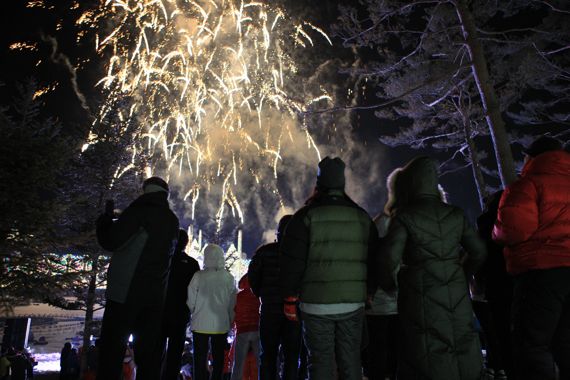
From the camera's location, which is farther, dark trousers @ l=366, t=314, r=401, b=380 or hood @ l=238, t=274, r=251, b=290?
hood @ l=238, t=274, r=251, b=290

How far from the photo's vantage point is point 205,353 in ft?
16.1

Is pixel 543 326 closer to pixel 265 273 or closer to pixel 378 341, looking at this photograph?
pixel 378 341

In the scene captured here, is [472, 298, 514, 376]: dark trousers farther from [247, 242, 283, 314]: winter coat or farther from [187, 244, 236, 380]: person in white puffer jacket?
[187, 244, 236, 380]: person in white puffer jacket

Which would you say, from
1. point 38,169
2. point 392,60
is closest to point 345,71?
point 392,60

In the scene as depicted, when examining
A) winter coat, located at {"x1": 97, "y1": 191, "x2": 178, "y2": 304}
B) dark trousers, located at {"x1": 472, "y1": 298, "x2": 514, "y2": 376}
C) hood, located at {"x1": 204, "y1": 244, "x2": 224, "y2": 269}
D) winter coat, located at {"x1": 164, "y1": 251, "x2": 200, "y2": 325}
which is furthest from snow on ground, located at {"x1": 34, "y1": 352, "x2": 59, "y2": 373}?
dark trousers, located at {"x1": 472, "y1": 298, "x2": 514, "y2": 376}

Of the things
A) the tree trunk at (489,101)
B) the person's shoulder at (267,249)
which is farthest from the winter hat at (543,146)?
the tree trunk at (489,101)

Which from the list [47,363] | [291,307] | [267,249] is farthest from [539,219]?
[47,363]

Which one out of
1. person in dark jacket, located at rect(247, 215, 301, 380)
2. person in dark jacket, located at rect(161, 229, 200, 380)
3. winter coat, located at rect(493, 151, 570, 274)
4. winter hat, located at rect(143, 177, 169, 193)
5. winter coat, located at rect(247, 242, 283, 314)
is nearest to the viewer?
winter coat, located at rect(493, 151, 570, 274)

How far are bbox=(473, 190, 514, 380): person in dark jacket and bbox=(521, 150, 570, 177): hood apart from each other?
942 mm

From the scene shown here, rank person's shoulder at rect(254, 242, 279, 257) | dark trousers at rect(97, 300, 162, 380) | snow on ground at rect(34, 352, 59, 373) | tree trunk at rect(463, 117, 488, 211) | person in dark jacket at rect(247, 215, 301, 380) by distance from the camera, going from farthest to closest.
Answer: snow on ground at rect(34, 352, 59, 373)
tree trunk at rect(463, 117, 488, 211)
person's shoulder at rect(254, 242, 279, 257)
person in dark jacket at rect(247, 215, 301, 380)
dark trousers at rect(97, 300, 162, 380)

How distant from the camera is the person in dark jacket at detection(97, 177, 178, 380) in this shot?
3297mm

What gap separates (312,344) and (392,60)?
10917 mm

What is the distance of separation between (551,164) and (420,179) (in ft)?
3.33

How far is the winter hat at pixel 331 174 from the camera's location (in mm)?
3309
